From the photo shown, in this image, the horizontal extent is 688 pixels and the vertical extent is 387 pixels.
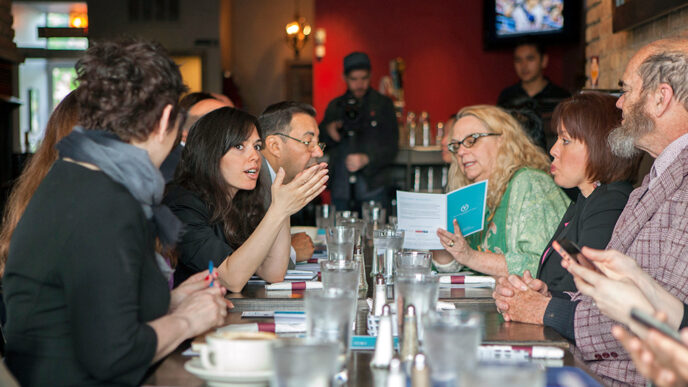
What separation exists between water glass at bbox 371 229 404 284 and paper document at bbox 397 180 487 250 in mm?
360

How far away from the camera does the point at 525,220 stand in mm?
2643

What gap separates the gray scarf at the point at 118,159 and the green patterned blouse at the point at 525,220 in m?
1.56

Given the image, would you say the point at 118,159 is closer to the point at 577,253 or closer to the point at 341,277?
the point at 341,277

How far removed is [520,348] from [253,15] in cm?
1042

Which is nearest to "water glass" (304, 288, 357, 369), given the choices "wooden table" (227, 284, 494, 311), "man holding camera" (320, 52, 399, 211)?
"wooden table" (227, 284, 494, 311)

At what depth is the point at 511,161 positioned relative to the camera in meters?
2.96

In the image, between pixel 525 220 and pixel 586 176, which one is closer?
pixel 586 176

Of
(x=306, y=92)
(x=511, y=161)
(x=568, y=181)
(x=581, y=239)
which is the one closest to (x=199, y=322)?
(x=581, y=239)

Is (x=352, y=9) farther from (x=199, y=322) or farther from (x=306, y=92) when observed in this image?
(x=199, y=322)

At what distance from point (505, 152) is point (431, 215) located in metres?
0.53

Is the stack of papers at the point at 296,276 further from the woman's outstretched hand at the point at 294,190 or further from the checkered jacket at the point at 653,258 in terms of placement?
the checkered jacket at the point at 653,258

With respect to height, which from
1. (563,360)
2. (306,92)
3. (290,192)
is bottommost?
(563,360)

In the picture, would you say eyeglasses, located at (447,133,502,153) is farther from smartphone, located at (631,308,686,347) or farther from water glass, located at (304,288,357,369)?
smartphone, located at (631,308,686,347)

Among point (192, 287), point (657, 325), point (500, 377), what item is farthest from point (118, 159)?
point (657, 325)
